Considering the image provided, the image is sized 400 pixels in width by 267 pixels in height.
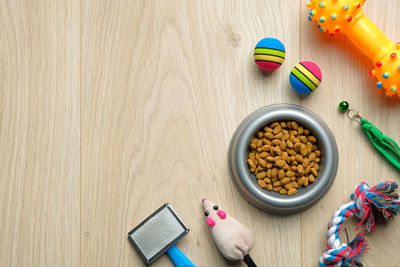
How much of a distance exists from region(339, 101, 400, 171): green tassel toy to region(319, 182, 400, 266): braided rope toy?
0.26 feet

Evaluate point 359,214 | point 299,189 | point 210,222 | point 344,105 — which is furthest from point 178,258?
point 344,105

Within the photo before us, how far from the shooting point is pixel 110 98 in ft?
3.65

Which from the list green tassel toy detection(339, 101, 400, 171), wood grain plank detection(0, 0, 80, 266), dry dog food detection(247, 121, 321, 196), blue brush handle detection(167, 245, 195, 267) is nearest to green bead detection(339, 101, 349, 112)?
green tassel toy detection(339, 101, 400, 171)

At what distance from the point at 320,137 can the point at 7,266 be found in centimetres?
83

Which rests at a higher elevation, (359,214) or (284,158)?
(284,158)

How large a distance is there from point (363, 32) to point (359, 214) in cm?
43

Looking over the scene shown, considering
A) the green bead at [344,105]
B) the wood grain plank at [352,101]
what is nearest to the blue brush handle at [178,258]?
the wood grain plank at [352,101]

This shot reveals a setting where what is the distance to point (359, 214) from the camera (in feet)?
3.45

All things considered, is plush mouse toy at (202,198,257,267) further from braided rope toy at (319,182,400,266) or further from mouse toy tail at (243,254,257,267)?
braided rope toy at (319,182,400,266)

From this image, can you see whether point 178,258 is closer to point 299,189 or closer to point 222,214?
point 222,214

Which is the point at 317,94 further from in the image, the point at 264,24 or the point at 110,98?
the point at 110,98

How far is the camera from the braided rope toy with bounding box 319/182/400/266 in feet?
3.32

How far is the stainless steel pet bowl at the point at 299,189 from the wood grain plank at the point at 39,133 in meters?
0.41

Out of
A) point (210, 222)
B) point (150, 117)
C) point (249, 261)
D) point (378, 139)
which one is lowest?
point (249, 261)
